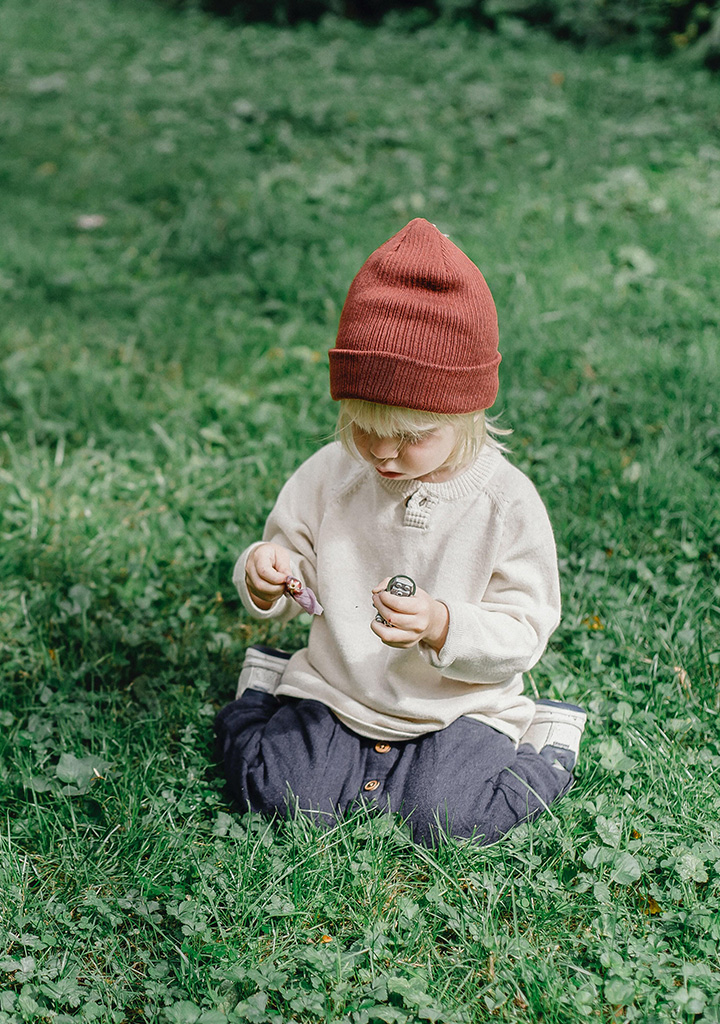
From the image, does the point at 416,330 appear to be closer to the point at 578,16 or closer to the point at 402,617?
the point at 402,617

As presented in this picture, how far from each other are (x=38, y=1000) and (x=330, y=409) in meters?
2.31

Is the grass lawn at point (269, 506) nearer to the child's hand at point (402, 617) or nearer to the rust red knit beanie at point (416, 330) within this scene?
the child's hand at point (402, 617)

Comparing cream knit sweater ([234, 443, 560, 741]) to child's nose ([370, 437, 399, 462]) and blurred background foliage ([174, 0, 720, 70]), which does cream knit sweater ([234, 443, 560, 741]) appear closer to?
child's nose ([370, 437, 399, 462])

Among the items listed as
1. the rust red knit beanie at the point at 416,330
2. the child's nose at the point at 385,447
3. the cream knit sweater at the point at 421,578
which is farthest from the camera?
the cream knit sweater at the point at 421,578

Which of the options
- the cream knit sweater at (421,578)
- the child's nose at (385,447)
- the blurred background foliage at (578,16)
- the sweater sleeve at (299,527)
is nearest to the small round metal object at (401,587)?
the cream knit sweater at (421,578)

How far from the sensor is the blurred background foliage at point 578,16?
770cm

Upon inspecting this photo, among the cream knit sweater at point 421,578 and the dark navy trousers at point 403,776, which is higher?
the cream knit sweater at point 421,578

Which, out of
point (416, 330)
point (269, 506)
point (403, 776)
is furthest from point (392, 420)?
point (269, 506)

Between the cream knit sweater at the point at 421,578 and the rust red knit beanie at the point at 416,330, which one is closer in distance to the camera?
the rust red knit beanie at the point at 416,330

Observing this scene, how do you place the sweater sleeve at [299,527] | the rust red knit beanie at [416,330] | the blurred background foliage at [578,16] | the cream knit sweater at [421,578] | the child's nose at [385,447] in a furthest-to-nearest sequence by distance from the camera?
the blurred background foliage at [578,16]
the sweater sleeve at [299,527]
the cream knit sweater at [421,578]
the child's nose at [385,447]
the rust red knit beanie at [416,330]

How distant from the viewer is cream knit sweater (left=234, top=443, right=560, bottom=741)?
2.06 meters

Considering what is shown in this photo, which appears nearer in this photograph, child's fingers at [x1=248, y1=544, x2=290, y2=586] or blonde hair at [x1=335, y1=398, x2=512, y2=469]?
blonde hair at [x1=335, y1=398, x2=512, y2=469]

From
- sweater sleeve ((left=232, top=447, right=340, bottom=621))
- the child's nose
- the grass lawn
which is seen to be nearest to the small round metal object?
the child's nose

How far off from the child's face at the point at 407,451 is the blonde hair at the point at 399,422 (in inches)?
0.4
